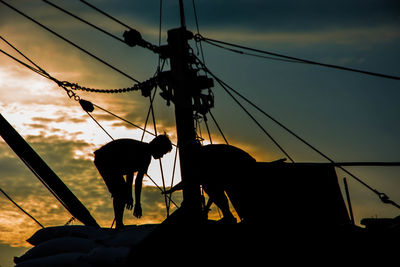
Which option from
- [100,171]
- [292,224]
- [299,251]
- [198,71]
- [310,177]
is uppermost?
[198,71]

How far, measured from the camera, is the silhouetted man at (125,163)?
779 centimetres

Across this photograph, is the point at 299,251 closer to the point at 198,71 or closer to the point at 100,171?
the point at 100,171

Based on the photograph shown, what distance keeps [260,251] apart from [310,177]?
1634mm

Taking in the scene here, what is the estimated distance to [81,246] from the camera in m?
8.36

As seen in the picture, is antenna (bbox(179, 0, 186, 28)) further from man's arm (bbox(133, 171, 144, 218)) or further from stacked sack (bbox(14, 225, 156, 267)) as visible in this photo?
stacked sack (bbox(14, 225, 156, 267))

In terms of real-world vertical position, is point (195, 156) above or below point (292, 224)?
above

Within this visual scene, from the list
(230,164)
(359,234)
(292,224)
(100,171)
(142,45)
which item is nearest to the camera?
(359,234)

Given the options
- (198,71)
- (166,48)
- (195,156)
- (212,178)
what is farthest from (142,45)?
(212,178)

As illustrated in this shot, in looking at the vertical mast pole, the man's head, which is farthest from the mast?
the man's head

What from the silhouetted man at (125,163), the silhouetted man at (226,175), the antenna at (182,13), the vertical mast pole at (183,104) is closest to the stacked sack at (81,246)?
the silhouetted man at (125,163)

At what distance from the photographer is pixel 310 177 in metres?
7.31

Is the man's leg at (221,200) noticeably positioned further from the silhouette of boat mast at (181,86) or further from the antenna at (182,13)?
A: the antenna at (182,13)

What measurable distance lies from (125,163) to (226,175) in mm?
1906

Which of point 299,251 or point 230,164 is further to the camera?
point 230,164
